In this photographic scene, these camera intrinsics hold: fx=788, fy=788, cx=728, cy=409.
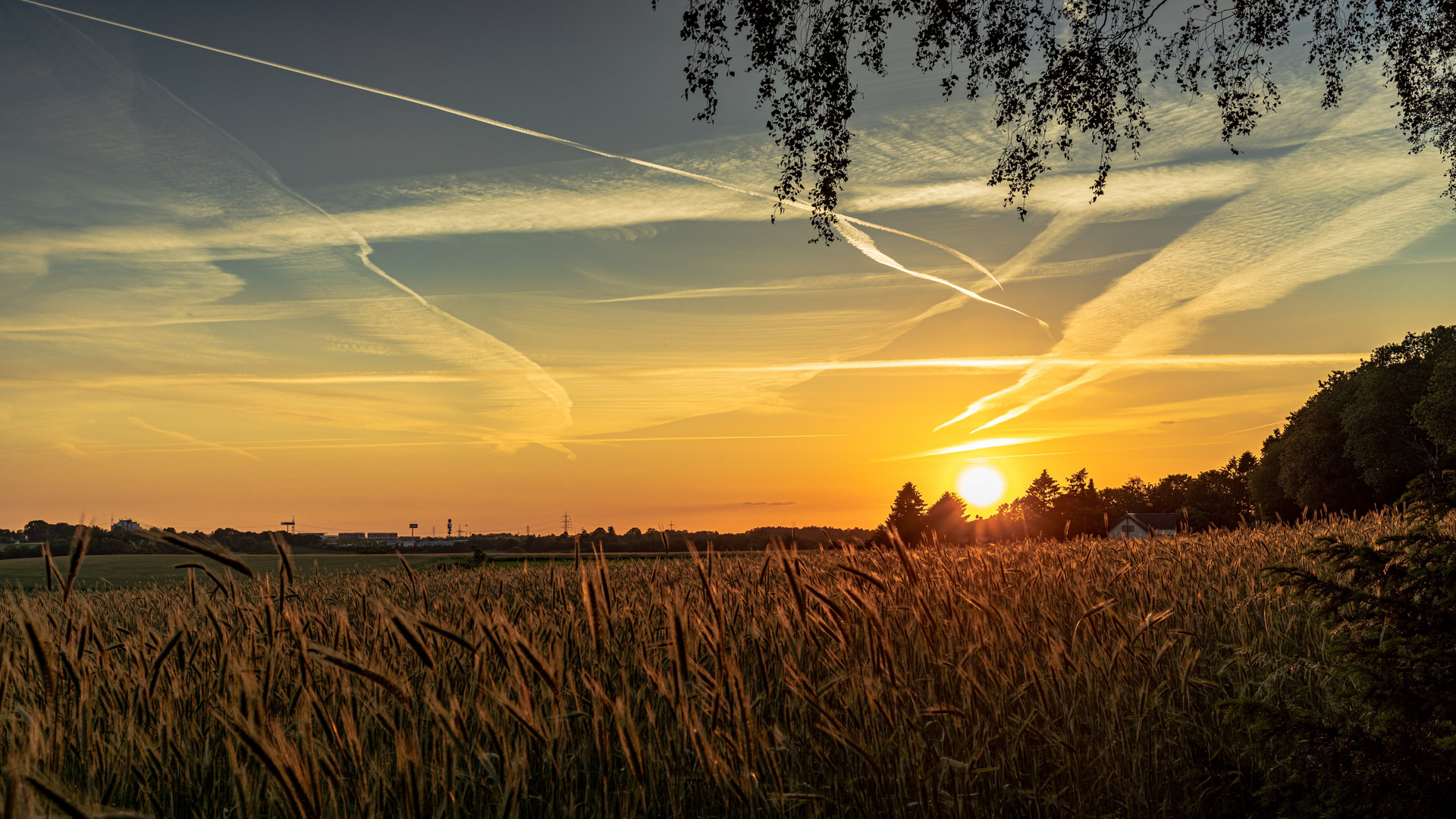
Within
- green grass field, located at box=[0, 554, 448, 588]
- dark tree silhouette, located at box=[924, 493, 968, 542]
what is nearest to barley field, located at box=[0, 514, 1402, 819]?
green grass field, located at box=[0, 554, 448, 588]

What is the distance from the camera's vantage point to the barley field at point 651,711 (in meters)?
2.74

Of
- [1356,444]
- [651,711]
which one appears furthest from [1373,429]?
[651,711]

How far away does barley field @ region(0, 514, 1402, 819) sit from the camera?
2.74 meters

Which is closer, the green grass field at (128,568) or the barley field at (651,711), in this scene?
the barley field at (651,711)

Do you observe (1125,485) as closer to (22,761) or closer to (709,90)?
(709,90)

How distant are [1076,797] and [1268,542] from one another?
9.29 metres

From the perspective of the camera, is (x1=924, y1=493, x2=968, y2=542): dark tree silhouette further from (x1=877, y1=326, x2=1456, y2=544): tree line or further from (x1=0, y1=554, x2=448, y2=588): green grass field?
(x1=0, y1=554, x2=448, y2=588): green grass field

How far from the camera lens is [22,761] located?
2.60 meters

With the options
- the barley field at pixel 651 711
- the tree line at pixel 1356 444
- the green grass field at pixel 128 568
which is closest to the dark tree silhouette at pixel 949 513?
the tree line at pixel 1356 444

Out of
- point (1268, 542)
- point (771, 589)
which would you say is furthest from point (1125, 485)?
point (771, 589)

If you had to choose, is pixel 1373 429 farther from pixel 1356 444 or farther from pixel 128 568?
pixel 128 568

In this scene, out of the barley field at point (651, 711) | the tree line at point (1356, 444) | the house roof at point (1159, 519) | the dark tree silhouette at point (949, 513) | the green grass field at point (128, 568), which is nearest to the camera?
the barley field at point (651, 711)

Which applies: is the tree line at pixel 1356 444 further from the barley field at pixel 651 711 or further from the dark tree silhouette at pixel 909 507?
the barley field at pixel 651 711

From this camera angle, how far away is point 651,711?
3674mm
